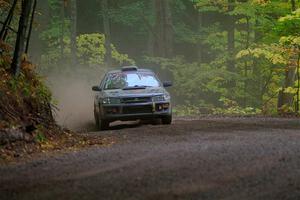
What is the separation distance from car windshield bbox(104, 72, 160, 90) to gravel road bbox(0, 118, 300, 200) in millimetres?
4769

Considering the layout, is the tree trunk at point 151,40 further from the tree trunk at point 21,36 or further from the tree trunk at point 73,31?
the tree trunk at point 21,36

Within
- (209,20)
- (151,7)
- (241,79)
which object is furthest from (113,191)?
(151,7)

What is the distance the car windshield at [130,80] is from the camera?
690 inches

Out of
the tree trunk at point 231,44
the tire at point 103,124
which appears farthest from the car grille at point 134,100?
the tree trunk at point 231,44

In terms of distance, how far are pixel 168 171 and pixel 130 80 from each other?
31.2 ft

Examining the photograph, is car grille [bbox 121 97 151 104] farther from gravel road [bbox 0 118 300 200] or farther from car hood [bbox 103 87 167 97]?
gravel road [bbox 0 118 300 200]

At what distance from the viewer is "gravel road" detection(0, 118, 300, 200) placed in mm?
7000

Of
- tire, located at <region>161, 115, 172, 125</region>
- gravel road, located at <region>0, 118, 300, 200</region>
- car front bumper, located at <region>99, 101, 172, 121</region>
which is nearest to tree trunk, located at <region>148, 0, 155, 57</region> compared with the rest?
tire, located at <region>161, 115, 172, 125</region>

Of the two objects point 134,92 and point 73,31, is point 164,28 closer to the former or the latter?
point 73,31

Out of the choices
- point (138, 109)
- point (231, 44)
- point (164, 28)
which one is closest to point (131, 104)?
point (138, 109)

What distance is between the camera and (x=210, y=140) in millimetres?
12484

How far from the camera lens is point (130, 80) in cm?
1775

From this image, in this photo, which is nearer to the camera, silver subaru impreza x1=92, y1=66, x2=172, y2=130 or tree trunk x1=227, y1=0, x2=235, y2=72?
silver subaru impreza x1=92, y1=66, x2=172, y2=130

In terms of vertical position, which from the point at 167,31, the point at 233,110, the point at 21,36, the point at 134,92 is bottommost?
the point at 233,110
